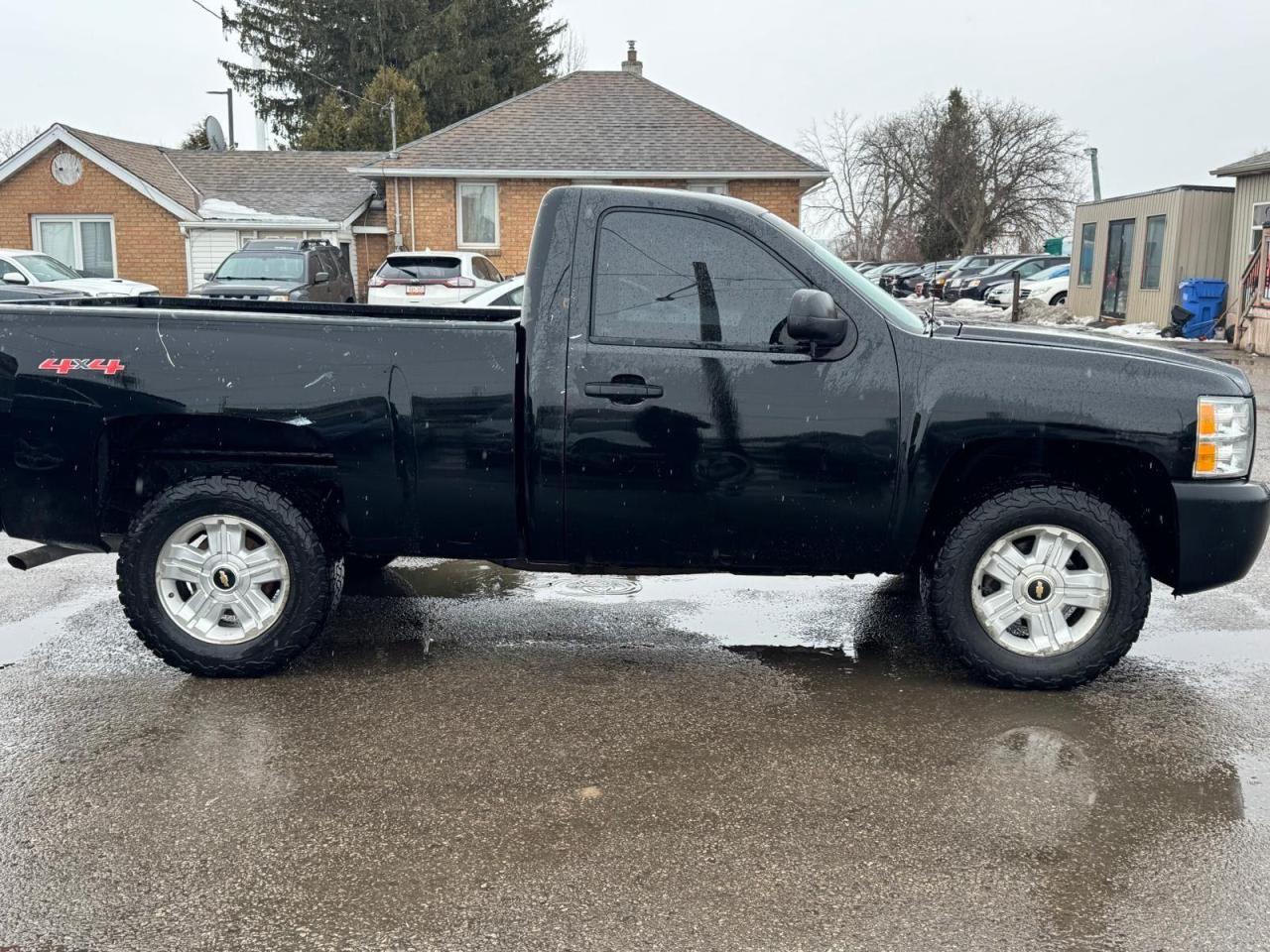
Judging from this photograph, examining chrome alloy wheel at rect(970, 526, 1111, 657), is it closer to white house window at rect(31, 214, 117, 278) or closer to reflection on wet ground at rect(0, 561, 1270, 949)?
reflection on wet ground at rect(0, 561, 1270, 949)

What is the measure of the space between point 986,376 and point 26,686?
4.01m

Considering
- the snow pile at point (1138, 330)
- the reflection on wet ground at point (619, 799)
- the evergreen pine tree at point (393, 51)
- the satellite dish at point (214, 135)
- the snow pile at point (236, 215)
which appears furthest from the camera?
the evergreen pine tree at point (393, 51)

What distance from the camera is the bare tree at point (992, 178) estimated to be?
5962 cm

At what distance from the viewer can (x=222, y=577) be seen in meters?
4.78

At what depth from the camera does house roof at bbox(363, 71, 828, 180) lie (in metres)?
26.6

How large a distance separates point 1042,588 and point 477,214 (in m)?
24.7

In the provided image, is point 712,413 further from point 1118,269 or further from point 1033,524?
point 1118,269

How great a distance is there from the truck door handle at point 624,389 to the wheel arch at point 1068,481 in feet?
3.87

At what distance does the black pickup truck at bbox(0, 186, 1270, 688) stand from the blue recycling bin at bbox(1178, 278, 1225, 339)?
20.6 meters

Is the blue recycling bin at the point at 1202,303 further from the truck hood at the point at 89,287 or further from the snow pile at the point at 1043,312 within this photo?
the truck hood at the point at 89,287

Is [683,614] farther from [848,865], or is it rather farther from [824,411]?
[848,865]

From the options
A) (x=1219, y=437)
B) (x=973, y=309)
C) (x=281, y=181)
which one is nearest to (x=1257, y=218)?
(x=973, y=309)

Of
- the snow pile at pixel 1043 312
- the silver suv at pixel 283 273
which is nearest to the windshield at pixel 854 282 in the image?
the silver suv at pixel 283 273

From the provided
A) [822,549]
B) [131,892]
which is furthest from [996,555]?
[131,892]
